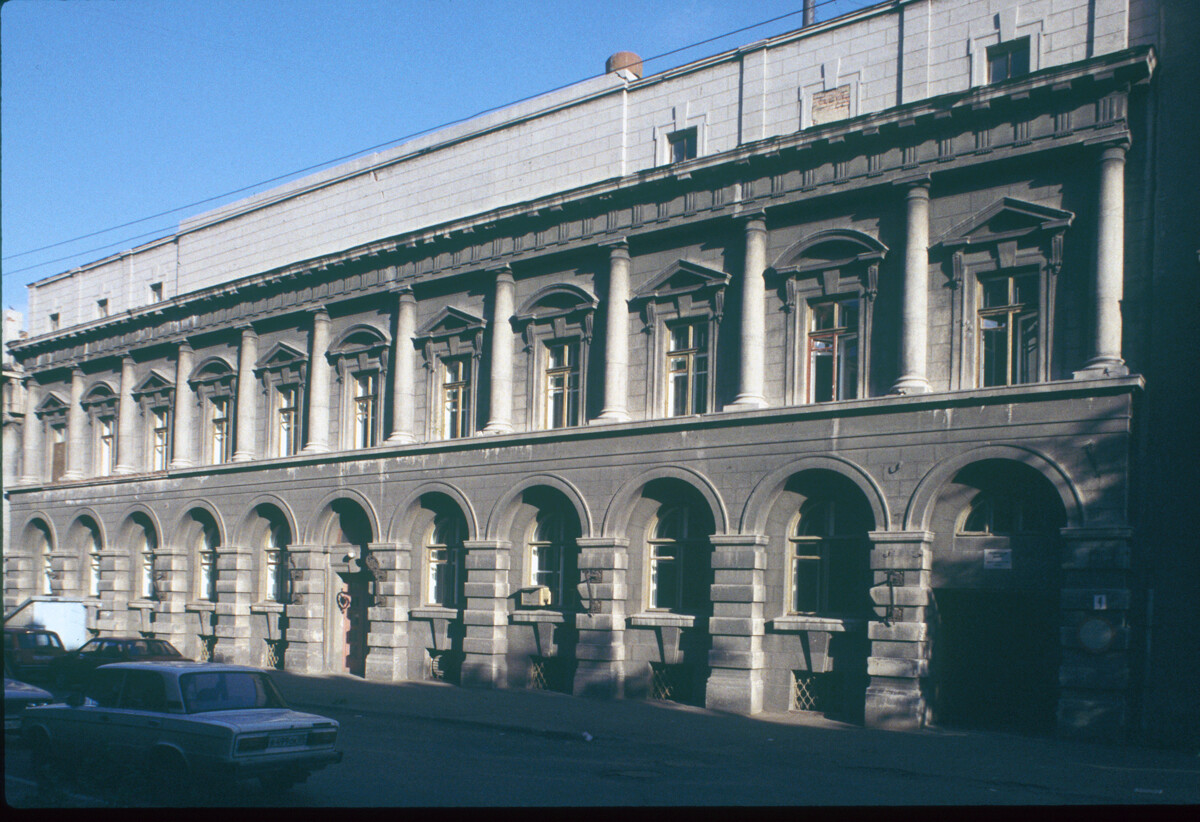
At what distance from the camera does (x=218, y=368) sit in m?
37.0

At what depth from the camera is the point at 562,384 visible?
92.0ft

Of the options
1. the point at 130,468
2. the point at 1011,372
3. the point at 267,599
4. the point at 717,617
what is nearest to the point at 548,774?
the point at 717,617

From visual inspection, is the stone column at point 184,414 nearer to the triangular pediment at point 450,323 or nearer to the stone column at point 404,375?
the stone column at point 404,375

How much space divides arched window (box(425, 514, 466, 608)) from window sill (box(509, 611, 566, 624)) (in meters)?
2.44

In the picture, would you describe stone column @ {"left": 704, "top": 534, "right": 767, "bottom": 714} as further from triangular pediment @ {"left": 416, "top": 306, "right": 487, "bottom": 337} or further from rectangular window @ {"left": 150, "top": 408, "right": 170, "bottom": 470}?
rectangular window @ {"left": 150, "top": 408, "right": 170, "bottom": 470}

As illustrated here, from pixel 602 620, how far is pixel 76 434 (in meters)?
26.3

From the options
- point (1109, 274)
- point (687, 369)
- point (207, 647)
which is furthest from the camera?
point (207, 647)

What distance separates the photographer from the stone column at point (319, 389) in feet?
108

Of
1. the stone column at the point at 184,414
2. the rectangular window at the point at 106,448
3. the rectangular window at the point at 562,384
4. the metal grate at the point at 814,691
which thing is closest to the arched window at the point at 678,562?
the metal grate at the point at 814,691

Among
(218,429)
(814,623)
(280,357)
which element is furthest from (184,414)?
(814,623)

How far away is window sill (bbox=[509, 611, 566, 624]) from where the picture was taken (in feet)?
87.8

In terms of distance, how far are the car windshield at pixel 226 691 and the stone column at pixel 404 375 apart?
54.8 ft

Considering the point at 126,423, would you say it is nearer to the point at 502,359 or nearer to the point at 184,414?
the point at 184,414

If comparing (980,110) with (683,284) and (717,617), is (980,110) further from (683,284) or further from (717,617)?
(717,617)
